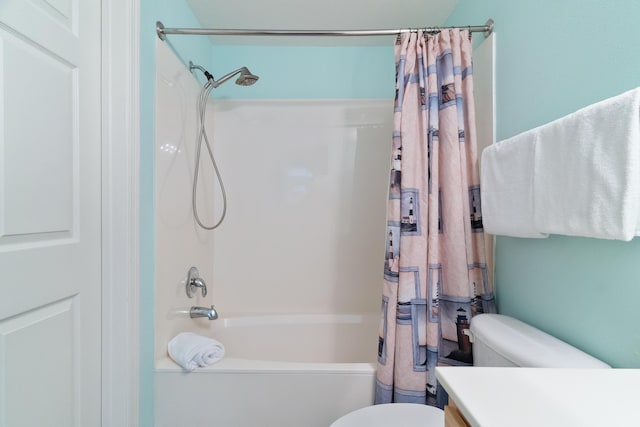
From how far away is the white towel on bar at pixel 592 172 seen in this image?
1.99 feet

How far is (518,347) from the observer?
2.76 feet

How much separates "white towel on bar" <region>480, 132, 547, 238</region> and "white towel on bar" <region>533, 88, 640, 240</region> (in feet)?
0.14

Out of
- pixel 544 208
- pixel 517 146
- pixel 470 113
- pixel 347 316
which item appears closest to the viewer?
pixel 544 208

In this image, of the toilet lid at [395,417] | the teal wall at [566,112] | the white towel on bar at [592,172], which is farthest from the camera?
the toilet lid at [395,417]

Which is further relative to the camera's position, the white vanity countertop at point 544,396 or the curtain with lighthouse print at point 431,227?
the curtain with lighthouse print at point 431,227

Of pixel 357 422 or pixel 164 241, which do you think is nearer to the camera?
pixel 357 422

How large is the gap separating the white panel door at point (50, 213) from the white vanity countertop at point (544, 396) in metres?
1.06

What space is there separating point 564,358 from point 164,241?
1503mm

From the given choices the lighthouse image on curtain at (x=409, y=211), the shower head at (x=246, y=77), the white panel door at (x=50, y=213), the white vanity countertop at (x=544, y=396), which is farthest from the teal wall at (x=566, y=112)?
the white panel door at (x=50, y=213)

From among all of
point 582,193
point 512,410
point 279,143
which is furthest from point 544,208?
point 279,143

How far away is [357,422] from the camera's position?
1.01 metres

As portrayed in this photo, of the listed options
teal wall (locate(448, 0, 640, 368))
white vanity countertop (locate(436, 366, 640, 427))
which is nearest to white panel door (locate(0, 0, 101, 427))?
white vanity countertop (locate(436, 366, 640, 427))

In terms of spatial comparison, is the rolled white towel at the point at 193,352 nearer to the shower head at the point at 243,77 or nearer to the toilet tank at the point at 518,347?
the toilet tank at the point at 518,347

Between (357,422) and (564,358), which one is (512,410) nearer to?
(564,358)
